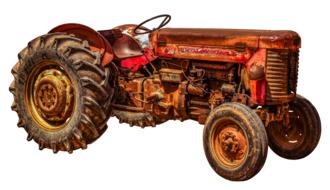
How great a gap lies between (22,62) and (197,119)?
2552mm

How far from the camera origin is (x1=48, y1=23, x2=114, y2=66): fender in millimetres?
9586

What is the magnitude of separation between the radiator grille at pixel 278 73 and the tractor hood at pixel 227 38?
13cm

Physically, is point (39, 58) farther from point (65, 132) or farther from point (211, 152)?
point (211, 152)

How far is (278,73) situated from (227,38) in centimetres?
77

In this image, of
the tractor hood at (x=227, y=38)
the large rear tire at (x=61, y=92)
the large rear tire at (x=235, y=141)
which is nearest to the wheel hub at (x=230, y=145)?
the large rear tire at (x=235, y=141)

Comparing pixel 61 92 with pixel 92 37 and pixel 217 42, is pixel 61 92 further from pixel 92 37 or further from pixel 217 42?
pixel 217 42

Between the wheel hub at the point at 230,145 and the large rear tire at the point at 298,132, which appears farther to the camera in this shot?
the large rear tire at the point at 298,132

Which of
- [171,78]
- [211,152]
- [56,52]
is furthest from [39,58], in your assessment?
[211,152]

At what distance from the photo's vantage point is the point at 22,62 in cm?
966

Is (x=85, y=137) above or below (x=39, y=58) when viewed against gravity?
below

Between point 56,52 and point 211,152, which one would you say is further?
point 56,52

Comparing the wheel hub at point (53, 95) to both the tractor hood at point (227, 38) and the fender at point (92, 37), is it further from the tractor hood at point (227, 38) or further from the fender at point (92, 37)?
the tractor hood at point (227, 38)

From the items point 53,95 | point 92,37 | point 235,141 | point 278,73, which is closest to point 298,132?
point 278,73

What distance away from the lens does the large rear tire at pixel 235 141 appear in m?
7.96
